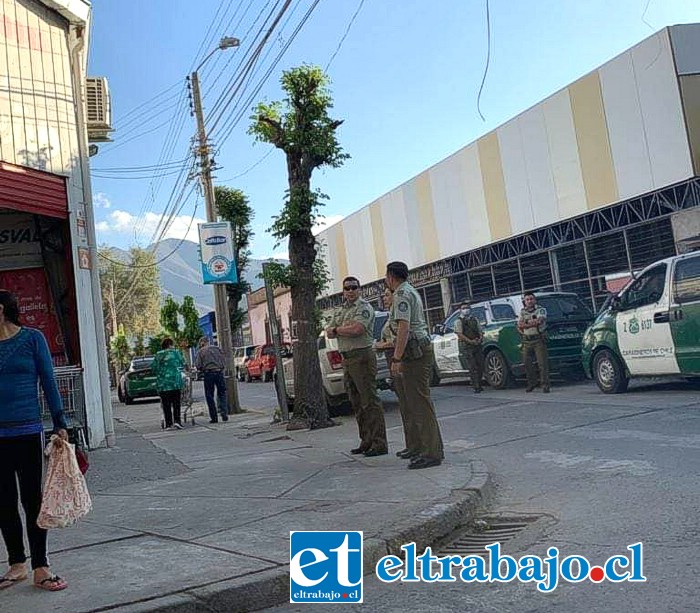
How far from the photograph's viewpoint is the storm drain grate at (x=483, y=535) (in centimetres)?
521

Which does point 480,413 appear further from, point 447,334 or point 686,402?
point 447,334

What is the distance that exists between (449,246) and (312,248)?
16.1 meters

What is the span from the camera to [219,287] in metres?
18.4

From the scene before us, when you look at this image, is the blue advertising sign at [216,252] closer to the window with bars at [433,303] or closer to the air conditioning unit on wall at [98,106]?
the air conditioning unit on wall at [98,106]

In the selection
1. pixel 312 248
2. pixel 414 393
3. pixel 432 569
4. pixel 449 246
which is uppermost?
pixel 449 246

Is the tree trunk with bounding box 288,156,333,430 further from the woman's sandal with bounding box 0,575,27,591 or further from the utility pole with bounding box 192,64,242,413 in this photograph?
the woman's sandal with bounding box 0,575,27,591

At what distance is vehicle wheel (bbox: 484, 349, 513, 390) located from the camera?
597 inches

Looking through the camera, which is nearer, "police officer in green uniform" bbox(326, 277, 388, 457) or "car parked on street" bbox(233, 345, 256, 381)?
"police officer in green uniform" bbox(326, 277, 388, 457)

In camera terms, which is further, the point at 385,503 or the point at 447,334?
the point at 447,334

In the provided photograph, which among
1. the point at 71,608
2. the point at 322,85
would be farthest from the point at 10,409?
the point at 322,85

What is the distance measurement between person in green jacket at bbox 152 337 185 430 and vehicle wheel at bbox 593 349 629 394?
7.50 metres

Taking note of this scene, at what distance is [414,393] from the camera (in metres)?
7.47

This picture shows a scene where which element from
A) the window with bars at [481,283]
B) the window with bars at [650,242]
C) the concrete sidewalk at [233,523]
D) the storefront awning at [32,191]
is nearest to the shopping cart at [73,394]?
the concrete sidewalk at [233,523]

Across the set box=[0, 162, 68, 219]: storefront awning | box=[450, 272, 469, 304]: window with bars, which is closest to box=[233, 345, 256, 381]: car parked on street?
box=[450, 272, 469, 304]: window with bars
